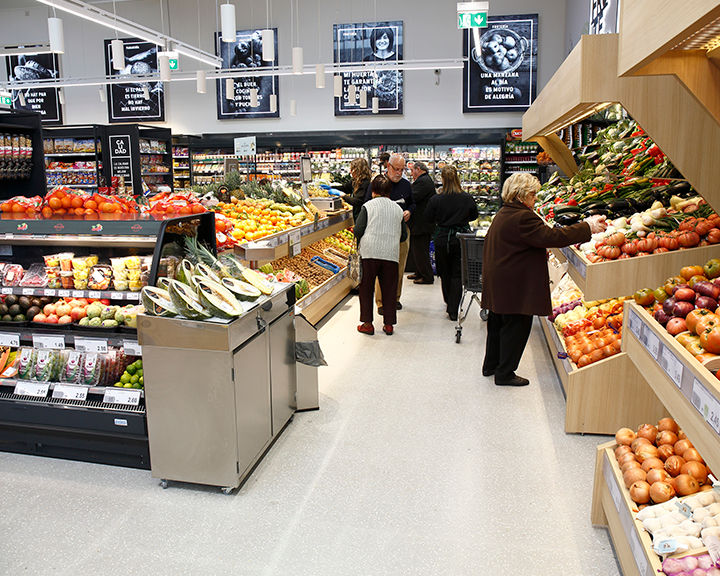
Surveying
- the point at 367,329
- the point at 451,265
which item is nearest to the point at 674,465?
the point at 367,329

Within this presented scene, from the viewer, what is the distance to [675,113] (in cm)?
295

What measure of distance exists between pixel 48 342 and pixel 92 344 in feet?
1.06

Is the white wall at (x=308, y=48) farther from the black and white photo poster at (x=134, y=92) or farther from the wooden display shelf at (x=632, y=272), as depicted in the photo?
the wooden display shelf at (x=632, y=272)

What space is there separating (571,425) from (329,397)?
1689mm

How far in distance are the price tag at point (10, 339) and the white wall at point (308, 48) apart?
11.8 m

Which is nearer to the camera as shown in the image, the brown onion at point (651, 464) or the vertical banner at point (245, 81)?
the brown onion at point (651, 464)

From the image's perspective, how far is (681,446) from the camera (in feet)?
7.83

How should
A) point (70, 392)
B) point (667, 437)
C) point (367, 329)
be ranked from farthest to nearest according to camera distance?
point (367, 329) < point (70, 392) < point (667, 437)

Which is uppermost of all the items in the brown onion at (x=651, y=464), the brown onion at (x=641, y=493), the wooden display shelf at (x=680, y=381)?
the wooden display shelf at (x=680, y=381)

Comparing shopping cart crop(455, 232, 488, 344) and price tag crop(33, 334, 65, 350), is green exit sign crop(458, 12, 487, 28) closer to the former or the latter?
shopping cart crop(455, 232, 488, 344)

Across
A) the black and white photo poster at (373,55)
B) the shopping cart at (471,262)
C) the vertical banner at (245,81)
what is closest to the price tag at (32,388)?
the shopping cart at (471,262)

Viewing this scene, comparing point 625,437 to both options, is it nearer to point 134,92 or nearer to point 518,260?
point 518,260

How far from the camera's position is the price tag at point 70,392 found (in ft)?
11.4

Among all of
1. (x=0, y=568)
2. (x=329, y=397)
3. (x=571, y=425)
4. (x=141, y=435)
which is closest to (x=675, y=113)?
(x=571, y=425)
